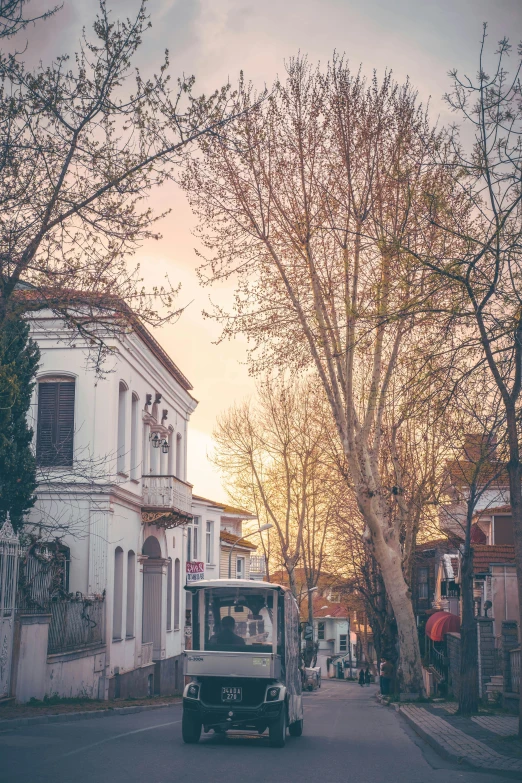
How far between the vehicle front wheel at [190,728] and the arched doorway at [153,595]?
20.5 metres

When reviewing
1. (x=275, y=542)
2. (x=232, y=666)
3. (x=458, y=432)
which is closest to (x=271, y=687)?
(x=232, y=666)

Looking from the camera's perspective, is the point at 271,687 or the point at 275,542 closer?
the point at 271,687

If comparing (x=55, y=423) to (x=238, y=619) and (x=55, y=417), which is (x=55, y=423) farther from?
(x=238, y=619)

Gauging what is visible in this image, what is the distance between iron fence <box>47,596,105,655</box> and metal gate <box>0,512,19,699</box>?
2543mm

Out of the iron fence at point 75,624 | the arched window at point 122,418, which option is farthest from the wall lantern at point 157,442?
the iron fence at point 75,624

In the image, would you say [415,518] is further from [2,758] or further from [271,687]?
[2,758]

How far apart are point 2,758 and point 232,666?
3.58 meters

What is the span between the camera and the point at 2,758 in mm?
10719

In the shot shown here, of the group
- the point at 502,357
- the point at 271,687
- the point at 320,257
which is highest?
the point at 320,257

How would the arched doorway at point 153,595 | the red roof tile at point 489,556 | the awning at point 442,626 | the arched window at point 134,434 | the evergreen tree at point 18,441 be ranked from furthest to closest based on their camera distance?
the arched doorway at point 153,595 < the awning at point 442,626 < the red roof tile at point 489,556 < the arched window at point 134,434 < the evergreen tree at point 18,441

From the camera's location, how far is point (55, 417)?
88.7 feet

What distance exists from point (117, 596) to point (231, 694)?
15667 millimetres

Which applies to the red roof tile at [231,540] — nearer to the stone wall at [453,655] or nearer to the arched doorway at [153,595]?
the arched doorway at [153,595]

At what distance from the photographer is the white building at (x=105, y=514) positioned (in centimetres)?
2262
